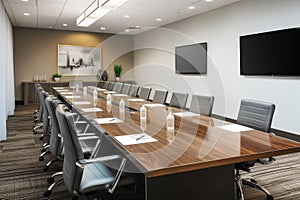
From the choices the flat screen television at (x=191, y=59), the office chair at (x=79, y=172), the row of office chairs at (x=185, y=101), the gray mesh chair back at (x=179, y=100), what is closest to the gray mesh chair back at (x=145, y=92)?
the row of office chairs at (x=185, y=101)

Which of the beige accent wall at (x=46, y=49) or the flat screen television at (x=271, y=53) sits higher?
the beige accent wall at (x=46, y=49)

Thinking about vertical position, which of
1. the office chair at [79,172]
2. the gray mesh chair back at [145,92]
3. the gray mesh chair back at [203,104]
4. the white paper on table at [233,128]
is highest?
the gray mesh chair back at [145,92]

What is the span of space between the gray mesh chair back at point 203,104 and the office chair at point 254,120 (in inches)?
20.7

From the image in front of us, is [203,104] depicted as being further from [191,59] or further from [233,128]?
[191,59]

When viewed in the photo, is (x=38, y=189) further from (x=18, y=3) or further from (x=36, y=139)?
(x=18, y=3)

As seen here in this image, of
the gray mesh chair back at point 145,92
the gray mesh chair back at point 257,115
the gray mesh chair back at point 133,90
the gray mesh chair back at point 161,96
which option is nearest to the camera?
the gray mesh chair back at point 257,115

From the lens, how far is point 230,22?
5.96 metres

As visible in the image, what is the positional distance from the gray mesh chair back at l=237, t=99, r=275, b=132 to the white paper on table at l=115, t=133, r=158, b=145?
1151 mm

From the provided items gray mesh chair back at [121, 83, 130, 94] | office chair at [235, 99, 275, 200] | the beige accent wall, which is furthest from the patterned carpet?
the beige accent wall

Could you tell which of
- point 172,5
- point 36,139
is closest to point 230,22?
point 172,5

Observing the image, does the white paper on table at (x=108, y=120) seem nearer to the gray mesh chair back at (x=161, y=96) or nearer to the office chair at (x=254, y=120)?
the office chair at (x=254, y=120)

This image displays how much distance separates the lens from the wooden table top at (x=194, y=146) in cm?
152

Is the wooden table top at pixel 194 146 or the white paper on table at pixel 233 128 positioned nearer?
the wooden table top at pixel 194 146

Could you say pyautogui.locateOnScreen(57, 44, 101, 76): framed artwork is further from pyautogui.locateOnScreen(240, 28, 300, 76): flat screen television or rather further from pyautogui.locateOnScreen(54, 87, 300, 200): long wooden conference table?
pyautogui.locateOnScreen(54, 87, 300, 200): long wooden conference table
